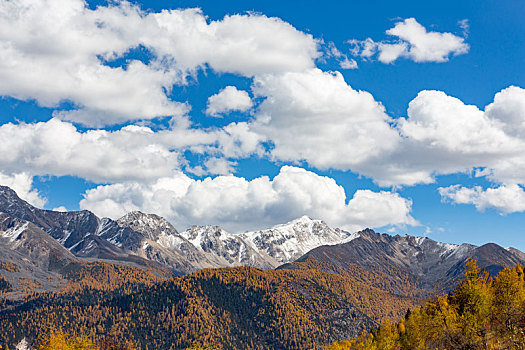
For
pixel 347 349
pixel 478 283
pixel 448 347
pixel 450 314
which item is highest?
pixel 478 283

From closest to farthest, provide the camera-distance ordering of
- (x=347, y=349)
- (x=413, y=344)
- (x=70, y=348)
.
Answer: (x=70, y=348), (x=413, y=344), (x=347, y=349)

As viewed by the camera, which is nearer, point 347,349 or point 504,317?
point 504,317

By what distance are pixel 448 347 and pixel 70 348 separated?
8698 centimetres

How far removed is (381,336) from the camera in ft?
509

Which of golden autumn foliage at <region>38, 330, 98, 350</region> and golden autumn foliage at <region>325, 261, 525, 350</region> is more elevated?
golden autumn foliage at <region>325, 261, 525, 350</region>

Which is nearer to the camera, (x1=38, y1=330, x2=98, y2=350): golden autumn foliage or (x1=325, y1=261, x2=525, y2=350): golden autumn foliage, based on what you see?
(x1=325, y1=261, x2=525, y2=350): golden autumn foliage

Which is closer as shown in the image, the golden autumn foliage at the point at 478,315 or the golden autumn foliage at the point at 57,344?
the golden autumn foliage at the point at 478,315

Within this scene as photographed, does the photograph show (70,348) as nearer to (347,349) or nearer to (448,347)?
(448,347)

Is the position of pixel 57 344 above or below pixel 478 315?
below

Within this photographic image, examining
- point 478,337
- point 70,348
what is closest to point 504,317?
point 478,337

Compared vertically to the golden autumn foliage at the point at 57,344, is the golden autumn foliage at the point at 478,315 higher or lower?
higher

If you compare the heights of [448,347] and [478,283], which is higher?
[478,283]

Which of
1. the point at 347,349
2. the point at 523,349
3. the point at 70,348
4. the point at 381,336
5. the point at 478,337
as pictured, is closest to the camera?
the point at 523,349

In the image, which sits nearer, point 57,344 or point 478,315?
point 478,315
